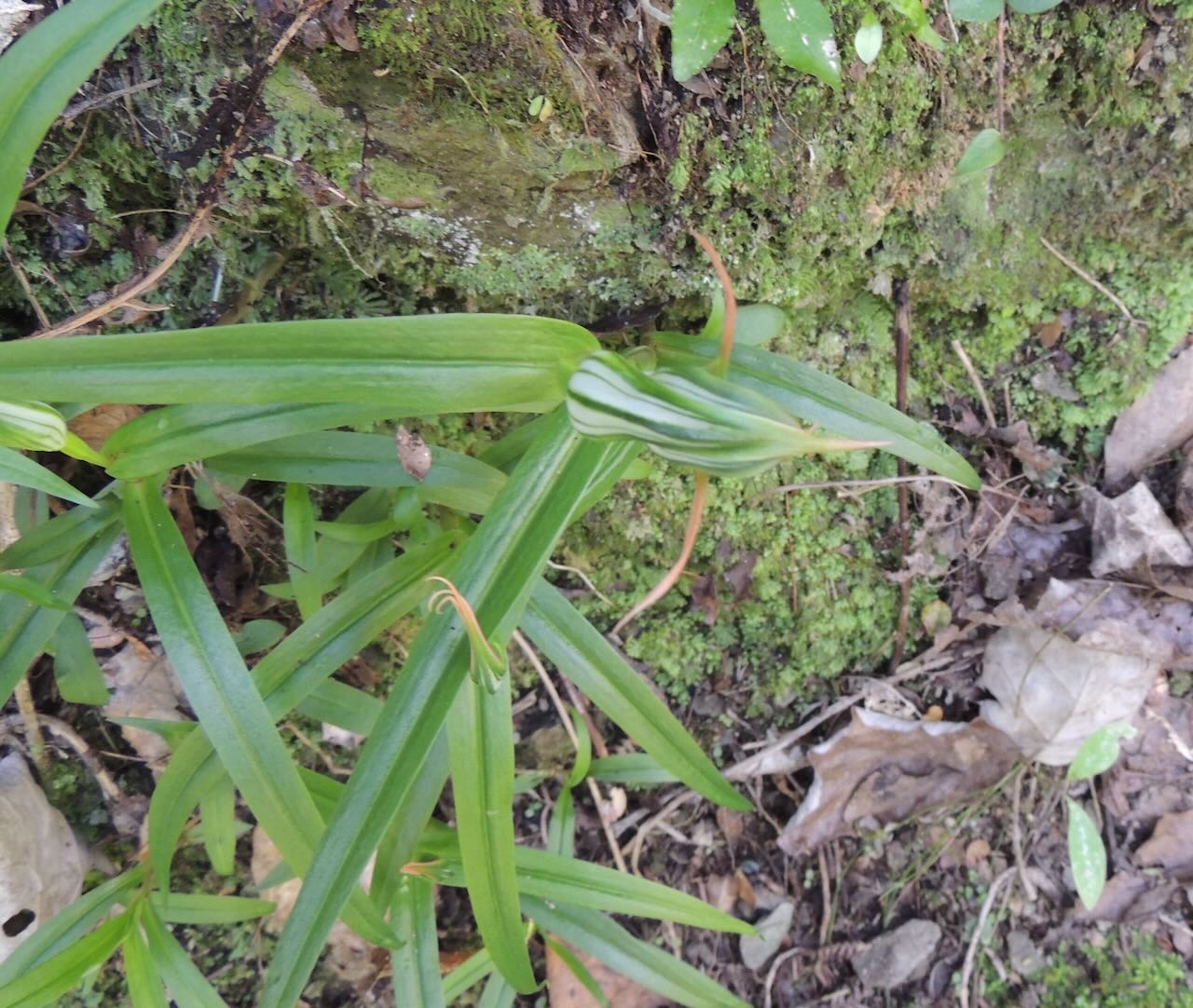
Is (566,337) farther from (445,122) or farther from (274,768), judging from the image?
(274,768)

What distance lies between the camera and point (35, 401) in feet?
2.92

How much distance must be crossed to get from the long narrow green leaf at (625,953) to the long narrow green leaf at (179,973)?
556 mm

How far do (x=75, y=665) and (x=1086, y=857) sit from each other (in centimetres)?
219

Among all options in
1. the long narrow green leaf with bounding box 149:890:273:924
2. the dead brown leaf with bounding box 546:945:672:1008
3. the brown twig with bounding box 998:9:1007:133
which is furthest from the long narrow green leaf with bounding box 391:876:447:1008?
the brown twig with bounding box 998:9:1007:133

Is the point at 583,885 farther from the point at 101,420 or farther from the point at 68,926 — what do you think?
the point at 101,420

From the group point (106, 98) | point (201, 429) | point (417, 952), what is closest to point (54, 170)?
point (106, 98)

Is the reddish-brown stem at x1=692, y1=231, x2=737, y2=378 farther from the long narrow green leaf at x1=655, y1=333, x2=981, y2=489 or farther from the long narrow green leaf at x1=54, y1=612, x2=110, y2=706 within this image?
the long narrow green leaf at x1=54, y1=612, x2=110, y2=706

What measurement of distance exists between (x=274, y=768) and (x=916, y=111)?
4.84ft

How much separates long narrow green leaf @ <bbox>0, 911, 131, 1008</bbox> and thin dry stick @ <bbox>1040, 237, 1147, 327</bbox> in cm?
215

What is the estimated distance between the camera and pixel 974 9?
1266mm

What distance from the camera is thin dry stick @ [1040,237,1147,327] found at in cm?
168

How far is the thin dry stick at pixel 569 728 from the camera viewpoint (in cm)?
180

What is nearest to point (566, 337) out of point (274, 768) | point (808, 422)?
point (808, 422)

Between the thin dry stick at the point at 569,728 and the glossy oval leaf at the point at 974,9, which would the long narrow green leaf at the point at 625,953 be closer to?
the thin dry stick at the point at 569,728
